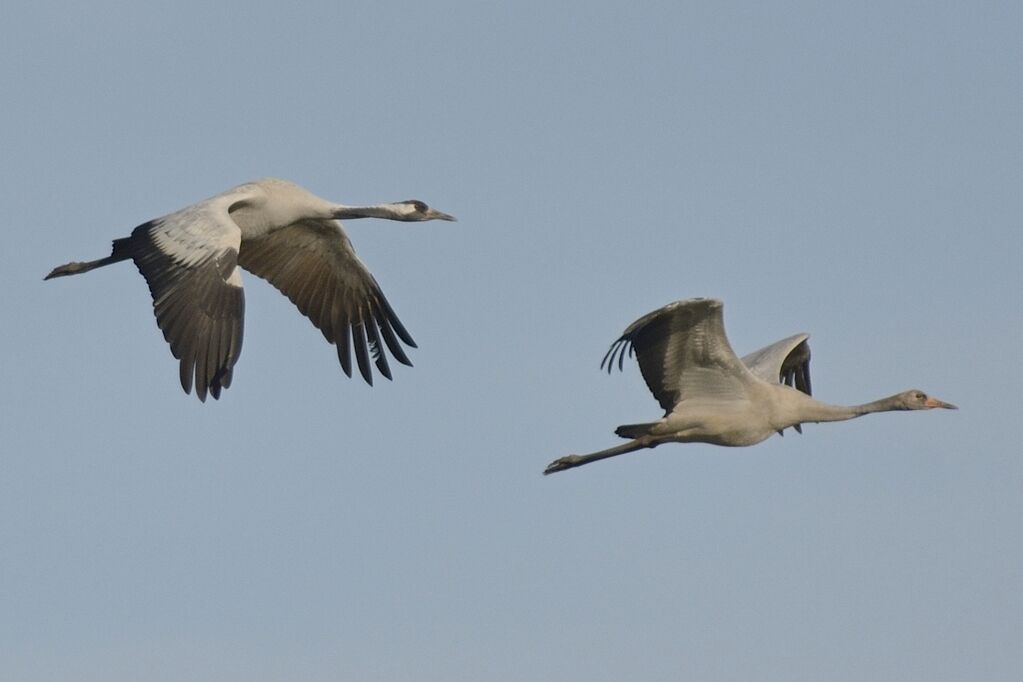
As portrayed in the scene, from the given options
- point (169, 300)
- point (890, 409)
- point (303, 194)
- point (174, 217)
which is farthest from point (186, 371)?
point (890, 409)

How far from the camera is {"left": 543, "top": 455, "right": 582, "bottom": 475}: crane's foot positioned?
645 inches

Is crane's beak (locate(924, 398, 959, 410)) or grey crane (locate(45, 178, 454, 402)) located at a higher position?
grey crane (locate(45, 178, 454, 402))

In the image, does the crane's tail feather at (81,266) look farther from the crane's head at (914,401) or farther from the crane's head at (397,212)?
the crane's head at (914,401)

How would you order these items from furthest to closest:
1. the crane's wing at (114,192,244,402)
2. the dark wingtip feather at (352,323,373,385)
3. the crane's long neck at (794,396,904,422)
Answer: the dark wingtip feather at (352,323,373,385) → the crane's long neck at (794,396,904,422) → the crane's wing at (114,192,244,402)

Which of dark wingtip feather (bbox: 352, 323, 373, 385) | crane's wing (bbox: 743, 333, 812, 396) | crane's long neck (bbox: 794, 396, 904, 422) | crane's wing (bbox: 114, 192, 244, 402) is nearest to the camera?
crane's wing (bbox: 114, 192, 244, 402)

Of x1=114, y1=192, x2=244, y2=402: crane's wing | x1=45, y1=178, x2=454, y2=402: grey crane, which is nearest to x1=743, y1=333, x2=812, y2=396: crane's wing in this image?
x1=45, y1=178, x2=454, y2=402: grey crane

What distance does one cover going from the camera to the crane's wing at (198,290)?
14.6m

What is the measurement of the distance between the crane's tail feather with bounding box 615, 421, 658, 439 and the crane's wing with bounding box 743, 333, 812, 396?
128 centimetres

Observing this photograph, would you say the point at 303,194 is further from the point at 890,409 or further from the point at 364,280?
the point at 890,409

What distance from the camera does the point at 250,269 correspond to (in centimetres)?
1778

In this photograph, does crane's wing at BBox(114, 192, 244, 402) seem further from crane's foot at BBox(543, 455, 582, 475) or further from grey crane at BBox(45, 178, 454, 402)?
crane's foot at BBox(543, 455, 582, 475)

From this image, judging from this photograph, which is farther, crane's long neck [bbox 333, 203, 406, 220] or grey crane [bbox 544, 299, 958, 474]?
crane's long neck [bbox 333, 203, 406, 220]

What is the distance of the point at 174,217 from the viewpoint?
619 inches

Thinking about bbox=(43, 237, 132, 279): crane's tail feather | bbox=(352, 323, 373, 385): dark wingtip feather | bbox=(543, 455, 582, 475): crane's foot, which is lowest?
bbox=(543, 455, 582, 475): crane's foot
